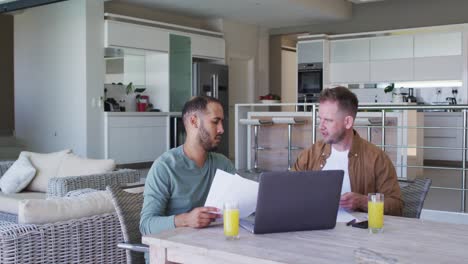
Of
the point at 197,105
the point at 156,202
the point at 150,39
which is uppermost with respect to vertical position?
the point at 150,39

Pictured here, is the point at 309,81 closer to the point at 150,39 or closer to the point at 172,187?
the point at 150,39

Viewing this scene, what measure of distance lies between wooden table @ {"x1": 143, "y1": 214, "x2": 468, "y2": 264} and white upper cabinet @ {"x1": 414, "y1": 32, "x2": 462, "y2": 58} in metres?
8.06

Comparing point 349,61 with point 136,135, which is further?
point 349,61

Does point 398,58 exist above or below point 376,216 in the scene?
above

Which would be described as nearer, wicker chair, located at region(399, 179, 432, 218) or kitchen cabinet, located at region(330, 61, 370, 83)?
wicker chair, located at region(399, 179, 432, 218)

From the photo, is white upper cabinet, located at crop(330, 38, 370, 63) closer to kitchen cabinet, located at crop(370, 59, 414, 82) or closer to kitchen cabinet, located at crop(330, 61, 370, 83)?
kitchen cabinet, located at crop(330, 61, 370, 83)

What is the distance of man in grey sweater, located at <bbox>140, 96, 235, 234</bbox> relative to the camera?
76.4 inches

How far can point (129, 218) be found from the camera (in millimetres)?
2041

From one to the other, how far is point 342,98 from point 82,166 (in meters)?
2.65

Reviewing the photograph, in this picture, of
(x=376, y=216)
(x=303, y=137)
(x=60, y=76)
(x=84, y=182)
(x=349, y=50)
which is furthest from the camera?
(x=349, y=50)

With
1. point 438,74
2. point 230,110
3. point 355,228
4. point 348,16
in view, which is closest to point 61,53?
point 230,110

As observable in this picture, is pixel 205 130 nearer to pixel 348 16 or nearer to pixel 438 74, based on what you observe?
pixel 438 74

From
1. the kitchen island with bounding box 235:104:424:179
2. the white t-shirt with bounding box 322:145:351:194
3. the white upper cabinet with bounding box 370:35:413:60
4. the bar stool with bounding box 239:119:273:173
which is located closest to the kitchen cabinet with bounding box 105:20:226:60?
the kitchen island with bounding box 235:104:424:179

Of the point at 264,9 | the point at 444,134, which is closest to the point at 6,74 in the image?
the point at 264,9
